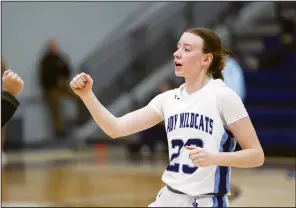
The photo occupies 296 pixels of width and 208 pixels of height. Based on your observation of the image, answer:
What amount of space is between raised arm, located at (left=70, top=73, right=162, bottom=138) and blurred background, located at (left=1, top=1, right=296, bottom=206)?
6397 mm

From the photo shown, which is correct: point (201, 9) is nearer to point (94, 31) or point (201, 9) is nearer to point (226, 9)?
point (226, 9)

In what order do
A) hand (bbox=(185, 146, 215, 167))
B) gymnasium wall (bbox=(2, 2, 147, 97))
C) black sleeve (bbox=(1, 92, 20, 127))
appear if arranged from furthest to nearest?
gymnasium wall (bbox=(2, 2, 147, 97)), black sleeve (bbox=(1, 92, 20, 127)), hand (bbox=(185, 146, 215, 167))

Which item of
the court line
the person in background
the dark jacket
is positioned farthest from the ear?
the dark jacket

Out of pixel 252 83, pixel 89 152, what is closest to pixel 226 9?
pixel 252 83

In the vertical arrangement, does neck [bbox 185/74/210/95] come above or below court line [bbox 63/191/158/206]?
above

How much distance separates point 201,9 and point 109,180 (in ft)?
14.5

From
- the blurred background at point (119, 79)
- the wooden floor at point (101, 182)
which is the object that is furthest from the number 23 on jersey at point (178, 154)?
the blurred background at point (119, 79)

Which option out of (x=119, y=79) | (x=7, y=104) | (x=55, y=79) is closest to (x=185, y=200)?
(x=7, y=104)

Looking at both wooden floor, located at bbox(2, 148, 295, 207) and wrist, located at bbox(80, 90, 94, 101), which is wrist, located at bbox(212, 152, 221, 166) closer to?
wrist, located at bbox(80, 90, 94, 101)

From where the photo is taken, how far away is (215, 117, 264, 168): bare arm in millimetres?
3656

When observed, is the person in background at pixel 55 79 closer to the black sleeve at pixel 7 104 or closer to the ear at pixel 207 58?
the ear at pixel 207 58

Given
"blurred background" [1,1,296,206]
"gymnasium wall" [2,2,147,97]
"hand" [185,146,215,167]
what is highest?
"gymnasium wall" [2,2,147,97]

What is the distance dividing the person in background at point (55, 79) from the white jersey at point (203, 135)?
12.9m

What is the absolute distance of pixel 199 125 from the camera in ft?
12.6
